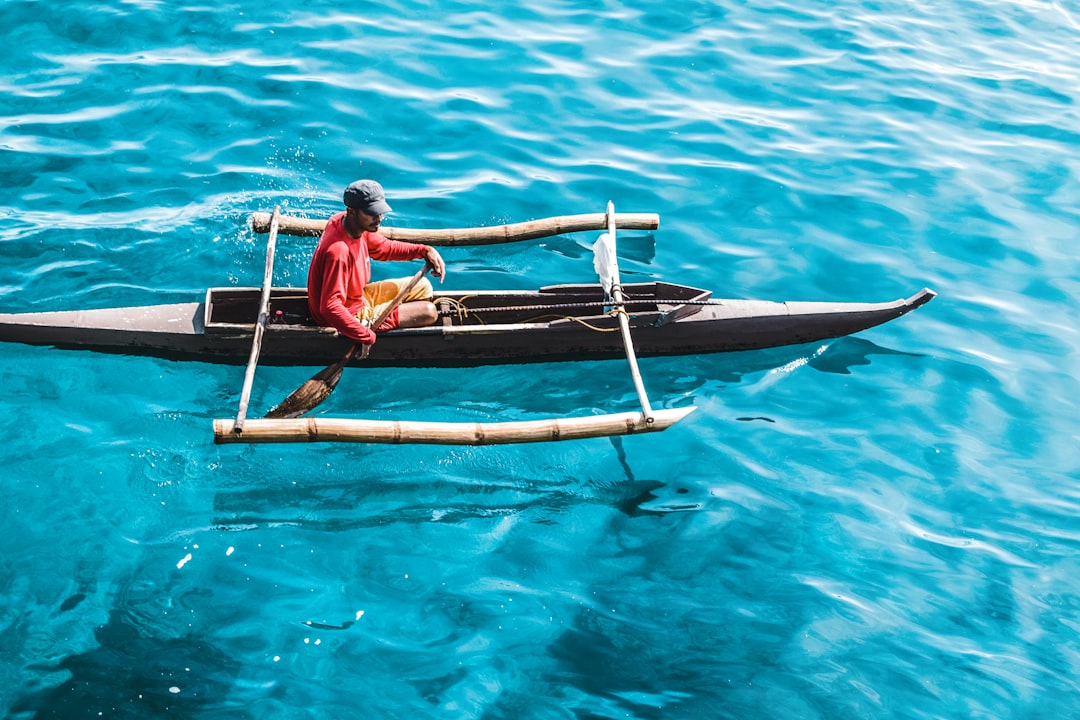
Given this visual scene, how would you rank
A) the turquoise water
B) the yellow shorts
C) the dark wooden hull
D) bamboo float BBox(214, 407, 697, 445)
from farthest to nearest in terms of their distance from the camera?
the yellow shorts → the dark wooden hull → bamboo float BBox(214, 407, 697, 445) → the turquoise water

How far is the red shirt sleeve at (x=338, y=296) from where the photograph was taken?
775cm

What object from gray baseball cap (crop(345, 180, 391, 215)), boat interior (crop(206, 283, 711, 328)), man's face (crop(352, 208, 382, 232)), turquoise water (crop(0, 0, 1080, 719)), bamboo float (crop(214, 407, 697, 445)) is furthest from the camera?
boat interior (crop(206, 283, 711, 328))

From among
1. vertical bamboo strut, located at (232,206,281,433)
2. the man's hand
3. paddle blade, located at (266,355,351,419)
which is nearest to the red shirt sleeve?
paddle blade, located at (266,355,351,419)

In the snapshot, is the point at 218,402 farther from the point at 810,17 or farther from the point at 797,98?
the point at 810,17

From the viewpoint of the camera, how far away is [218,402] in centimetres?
836

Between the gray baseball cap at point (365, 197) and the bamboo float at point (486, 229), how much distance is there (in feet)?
5.90

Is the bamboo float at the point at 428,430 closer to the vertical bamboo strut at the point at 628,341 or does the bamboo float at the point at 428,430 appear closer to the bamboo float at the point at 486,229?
the vertical bamboo strut at the point at 628,341

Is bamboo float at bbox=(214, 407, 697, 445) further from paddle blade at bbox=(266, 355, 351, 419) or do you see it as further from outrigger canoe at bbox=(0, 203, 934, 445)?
paddle blade at bbox=(266, 355, 351, 419)

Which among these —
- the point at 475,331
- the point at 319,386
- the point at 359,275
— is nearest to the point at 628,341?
the point at 475,331

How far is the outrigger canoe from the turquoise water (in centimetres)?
31

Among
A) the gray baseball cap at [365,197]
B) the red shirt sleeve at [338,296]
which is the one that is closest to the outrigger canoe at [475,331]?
the red shirt sleeve at [338,296]

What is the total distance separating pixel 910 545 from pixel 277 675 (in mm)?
5022

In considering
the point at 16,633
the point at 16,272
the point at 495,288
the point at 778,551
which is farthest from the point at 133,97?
the point at 778,551

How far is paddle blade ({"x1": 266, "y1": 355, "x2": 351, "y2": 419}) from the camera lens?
25.7ft
